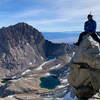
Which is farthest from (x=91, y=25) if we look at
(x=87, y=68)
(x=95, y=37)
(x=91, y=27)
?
(x=87, y=68)

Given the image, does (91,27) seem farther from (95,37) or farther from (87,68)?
(87,68)

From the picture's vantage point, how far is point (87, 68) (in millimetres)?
21344

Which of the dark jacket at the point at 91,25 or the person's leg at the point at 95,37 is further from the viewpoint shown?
the person's leg at the point at 95,37

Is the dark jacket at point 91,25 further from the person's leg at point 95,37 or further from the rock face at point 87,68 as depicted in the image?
the rock face at point 87,68

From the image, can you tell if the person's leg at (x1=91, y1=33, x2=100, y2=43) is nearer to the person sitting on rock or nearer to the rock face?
the person sitting on rock

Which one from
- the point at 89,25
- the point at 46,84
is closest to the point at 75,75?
the point at 89,25

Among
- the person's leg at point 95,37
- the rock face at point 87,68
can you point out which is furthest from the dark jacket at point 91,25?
the rock face at point 87,68

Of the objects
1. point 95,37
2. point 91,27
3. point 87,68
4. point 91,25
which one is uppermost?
point 91,25

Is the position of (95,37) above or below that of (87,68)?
above

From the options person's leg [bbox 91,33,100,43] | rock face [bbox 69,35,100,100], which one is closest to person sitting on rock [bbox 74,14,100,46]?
person's leg [bbox 91,33,100,43]

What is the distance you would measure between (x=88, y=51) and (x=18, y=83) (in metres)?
146

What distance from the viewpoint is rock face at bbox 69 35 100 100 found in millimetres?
20547

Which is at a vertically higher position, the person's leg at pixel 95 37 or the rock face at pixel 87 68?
the person's leg at pixel 95 37

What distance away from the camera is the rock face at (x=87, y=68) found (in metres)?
20.5
